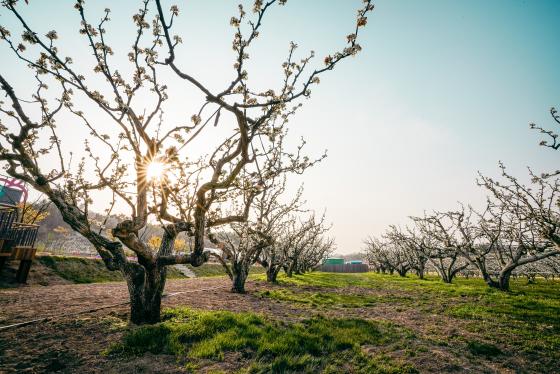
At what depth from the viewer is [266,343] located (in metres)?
6.59

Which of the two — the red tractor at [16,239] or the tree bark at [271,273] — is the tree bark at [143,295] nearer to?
the red tractor at [16,239]

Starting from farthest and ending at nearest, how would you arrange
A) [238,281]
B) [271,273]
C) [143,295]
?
[271,273] → [238,281] → [143,295]

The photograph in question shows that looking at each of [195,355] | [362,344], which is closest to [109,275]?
[195,355]

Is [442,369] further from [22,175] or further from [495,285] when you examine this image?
[495,285]

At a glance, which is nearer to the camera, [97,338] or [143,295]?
[97,338]

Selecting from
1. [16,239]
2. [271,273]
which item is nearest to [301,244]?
[271,273]

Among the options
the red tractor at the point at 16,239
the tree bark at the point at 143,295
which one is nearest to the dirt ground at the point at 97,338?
the tree bark at the point at 143,295

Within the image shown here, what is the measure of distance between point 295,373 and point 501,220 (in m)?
20.3

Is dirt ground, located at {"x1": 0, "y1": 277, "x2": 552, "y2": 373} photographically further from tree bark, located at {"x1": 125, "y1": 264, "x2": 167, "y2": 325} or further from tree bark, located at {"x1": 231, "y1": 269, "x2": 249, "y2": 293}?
tree bark, located at {"x1": 231, "y1": 269, "x2": 249, "y2": 293}

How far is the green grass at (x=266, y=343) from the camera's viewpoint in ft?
18.9

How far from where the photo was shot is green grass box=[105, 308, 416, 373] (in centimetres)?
576

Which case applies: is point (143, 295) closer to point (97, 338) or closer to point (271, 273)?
point (97, 338)

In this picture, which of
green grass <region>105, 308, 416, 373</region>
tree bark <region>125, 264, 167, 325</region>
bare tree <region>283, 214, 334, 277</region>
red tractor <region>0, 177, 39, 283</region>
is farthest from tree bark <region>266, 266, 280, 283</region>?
red tractor <region>0, 177, 39, 283</region>

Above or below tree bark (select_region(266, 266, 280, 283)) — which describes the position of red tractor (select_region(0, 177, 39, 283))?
above
